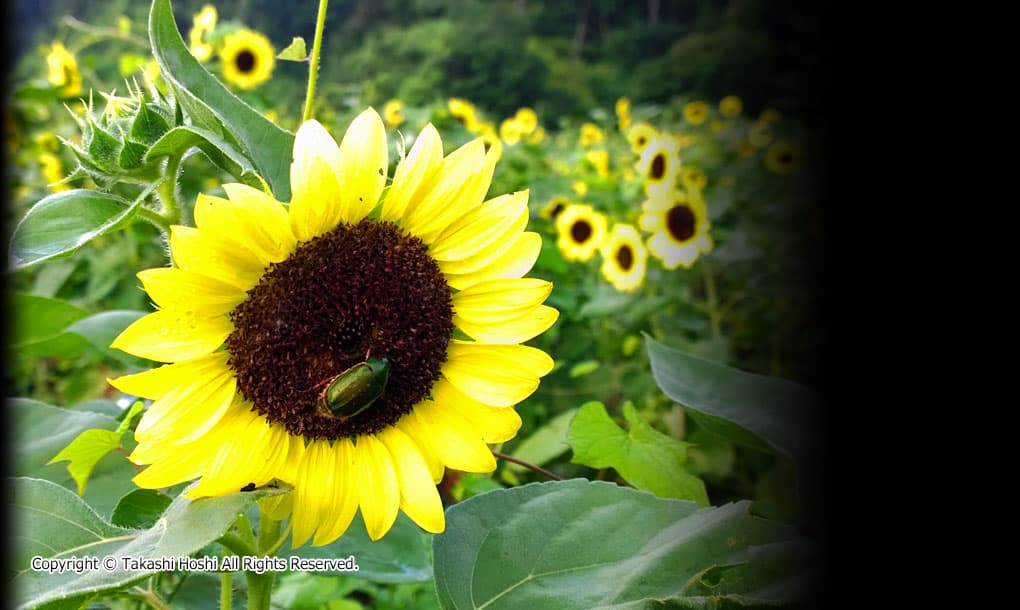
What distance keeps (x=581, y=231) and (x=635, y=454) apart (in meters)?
1.05

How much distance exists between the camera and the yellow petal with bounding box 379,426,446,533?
0.37 meters

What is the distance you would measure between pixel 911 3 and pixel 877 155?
0.43ft

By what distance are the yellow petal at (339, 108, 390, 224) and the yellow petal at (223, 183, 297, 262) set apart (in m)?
0.03

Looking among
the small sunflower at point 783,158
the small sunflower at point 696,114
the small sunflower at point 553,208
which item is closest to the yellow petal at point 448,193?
the small sunflower at point 553,208

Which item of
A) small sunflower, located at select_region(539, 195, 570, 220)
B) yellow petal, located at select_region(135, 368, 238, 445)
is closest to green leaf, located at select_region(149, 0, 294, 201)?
yellow petal, located at select_region(135, 368, 238, 445)

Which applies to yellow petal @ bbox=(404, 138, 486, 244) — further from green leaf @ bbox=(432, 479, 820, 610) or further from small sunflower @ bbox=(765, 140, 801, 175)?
small sunflower @ bbox=(765, 140, 801, 175)

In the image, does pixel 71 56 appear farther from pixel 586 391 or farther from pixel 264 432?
pixel 264 432

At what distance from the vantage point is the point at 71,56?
5.32ft

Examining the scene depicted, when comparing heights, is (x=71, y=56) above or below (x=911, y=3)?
above

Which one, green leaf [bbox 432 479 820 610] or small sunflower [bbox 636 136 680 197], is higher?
small sunflower [bbox 636 136 680 197]

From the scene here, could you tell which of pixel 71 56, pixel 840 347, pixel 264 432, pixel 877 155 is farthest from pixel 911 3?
pixel 71 56

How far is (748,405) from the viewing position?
0.47 meters

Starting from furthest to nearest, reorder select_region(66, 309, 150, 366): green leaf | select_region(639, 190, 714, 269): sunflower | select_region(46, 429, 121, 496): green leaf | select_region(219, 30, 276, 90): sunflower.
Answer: select_region(219, 30, 276, 90): sunflower → select_region(639, 190, 714, 269): sunflower → select_region(66, 309, 150, 366): green leaf → select_region(46, 429, 121, 496): green leaf

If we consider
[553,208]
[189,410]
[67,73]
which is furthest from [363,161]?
[67,73]
